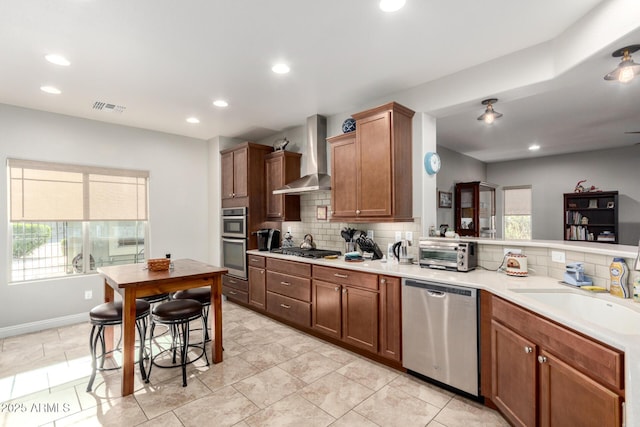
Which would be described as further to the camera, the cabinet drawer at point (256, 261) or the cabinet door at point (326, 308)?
the cabinet drawer at point (256, 261)

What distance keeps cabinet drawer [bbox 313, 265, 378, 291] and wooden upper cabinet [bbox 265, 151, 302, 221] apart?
1.38 m

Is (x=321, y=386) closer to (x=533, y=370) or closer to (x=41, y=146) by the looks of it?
(x=533, y=370)

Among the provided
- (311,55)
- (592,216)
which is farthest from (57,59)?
(592,216)

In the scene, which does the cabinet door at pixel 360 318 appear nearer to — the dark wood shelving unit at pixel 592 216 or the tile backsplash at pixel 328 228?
the tile backsplash at pixel 328 228

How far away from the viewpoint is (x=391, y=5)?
2.04 m

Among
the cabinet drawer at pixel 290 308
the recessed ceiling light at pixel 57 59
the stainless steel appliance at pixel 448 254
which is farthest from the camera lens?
the cabinet drawer at pixel 290 308

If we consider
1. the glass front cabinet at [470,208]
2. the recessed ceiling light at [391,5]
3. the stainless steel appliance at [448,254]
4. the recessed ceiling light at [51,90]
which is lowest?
the stainless steel appliance at [448,254]

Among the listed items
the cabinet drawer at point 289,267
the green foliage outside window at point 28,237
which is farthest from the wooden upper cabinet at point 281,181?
the green foliage outside window at point 28,237

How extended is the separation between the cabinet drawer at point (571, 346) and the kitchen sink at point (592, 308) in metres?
0.12

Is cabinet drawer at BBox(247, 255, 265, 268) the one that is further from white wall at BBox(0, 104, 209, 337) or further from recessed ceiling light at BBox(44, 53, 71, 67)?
recessed ceiling light at BBox(44, 53, 71, 67)

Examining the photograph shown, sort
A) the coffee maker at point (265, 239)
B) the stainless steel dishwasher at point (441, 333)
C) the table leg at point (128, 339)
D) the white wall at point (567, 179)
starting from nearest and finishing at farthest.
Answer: the stainless steel dishwasher at point (441, 333) → the table leg at point (128, 339) → the coffee maker at point (265, 239) → the white wall at point (567, 179)

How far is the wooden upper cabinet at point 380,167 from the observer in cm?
314

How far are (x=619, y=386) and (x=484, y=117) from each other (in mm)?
2419

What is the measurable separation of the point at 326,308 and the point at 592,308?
2.25m
